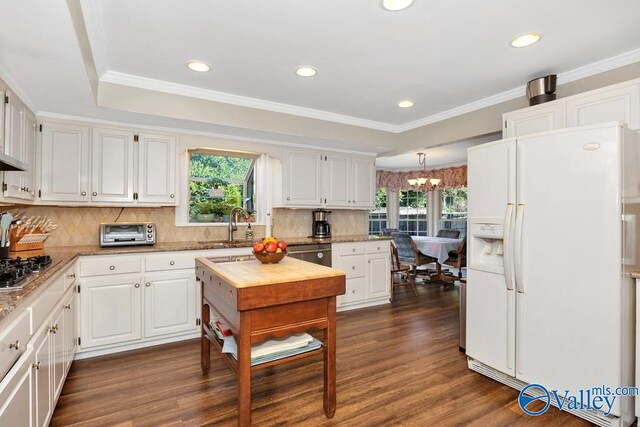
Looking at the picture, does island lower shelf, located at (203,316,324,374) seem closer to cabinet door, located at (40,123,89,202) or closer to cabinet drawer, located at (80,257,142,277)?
cabinet drawer, located at (80,257,142,277)

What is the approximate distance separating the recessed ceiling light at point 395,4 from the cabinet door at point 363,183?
287 centimetres

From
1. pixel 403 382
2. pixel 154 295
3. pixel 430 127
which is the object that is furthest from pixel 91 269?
pixel 430 127

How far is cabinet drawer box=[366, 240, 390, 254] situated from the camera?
4571mm

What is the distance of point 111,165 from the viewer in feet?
10.8

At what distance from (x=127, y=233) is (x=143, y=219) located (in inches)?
12.9

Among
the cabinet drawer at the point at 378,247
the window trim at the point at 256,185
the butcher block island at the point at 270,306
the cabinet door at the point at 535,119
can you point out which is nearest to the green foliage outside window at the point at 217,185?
the window trim at the point at 256,185

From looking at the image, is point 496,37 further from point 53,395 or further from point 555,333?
point 53,395

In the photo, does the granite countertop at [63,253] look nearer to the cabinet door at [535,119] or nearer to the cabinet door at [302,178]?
the cabinet door at [302,178]

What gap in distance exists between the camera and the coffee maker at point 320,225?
4684mm

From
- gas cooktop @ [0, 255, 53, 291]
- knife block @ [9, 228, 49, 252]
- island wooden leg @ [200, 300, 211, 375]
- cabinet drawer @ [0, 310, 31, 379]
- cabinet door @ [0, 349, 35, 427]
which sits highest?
knife block @ [9, 228, 49, 252]

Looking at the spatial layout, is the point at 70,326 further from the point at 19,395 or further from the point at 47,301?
the point at 19,395

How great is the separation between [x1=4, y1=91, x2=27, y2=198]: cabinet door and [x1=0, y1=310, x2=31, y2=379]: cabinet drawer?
55.7 inches

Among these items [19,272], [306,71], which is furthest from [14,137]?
[306,71]

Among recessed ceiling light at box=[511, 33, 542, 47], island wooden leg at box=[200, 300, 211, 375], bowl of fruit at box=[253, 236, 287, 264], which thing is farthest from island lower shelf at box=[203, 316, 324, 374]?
recessed ceiling light at box=[511, 33, 542, 47]
